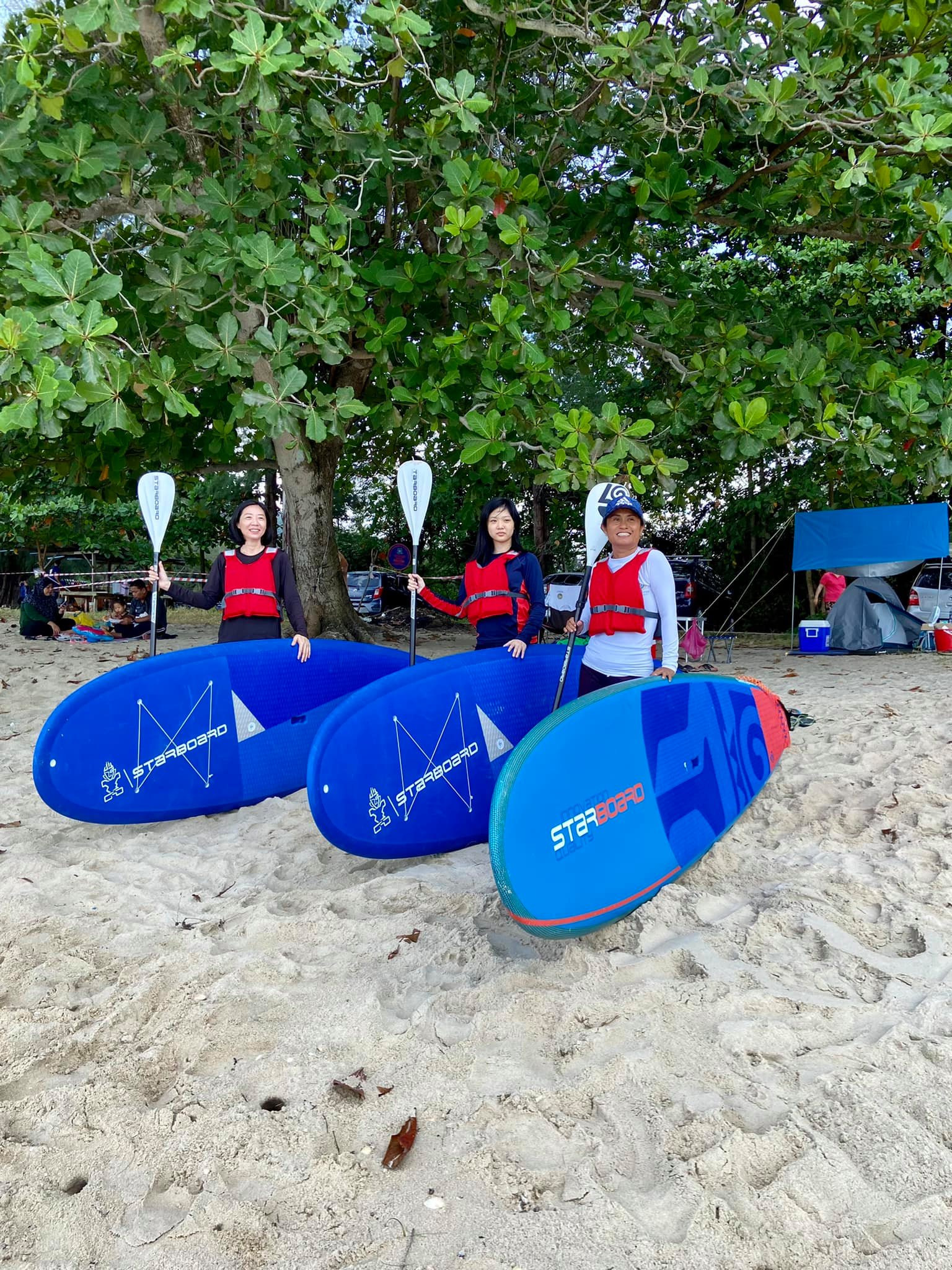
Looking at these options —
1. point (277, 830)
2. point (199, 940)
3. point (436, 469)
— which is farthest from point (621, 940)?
point (436, 469)

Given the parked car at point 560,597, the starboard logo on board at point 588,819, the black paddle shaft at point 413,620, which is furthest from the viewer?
the parked car at point 560,597

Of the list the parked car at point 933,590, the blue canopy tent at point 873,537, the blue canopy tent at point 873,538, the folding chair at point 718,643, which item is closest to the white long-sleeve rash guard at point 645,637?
the folding chair at point 718,643

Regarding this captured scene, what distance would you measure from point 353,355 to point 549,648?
327 cm

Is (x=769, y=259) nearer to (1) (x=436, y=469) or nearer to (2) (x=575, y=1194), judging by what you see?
(1) (x=436, y=469)

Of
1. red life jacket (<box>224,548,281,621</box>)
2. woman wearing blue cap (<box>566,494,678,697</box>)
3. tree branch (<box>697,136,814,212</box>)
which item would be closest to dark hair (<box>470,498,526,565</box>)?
woman wearing blue cap (<box>566,494,678,697</box>)

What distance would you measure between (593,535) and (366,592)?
11625mm

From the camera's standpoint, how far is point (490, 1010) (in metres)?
2.17

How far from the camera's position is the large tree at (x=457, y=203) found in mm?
3848

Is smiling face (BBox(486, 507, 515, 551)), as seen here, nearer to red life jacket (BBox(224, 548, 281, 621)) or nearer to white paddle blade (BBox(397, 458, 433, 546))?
white paddle blade (BBox(397, 458, 433, 546))

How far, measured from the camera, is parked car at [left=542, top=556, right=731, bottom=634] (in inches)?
531

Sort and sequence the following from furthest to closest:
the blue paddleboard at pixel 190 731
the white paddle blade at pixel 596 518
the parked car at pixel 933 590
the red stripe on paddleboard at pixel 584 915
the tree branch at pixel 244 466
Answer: the parked car at pixel 933 590 → the tree branch at pixel 244 466 → the blue paddleboard at pixel 190 731 → the white paddle blade at pixel 596 518 → the red stripe on paddleboard at pixel 584 915

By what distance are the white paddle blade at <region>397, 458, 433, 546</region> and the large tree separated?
1.49 ft

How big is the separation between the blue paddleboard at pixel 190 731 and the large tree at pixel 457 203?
3.77 ft

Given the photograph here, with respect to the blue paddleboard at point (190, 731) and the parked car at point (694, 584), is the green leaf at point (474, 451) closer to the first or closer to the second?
the blue paddleboard at point (190, 731)
